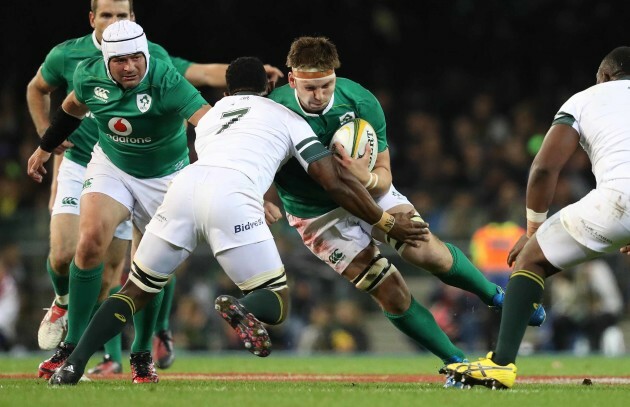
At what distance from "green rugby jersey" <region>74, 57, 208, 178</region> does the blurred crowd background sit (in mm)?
6792

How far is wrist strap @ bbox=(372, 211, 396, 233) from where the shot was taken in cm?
719

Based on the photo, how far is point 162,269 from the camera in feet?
23.1

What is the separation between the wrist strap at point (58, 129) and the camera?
8461 mm

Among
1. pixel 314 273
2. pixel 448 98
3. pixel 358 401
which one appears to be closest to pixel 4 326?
pixel 314 273

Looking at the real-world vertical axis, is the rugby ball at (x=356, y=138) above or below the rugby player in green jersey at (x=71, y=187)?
above

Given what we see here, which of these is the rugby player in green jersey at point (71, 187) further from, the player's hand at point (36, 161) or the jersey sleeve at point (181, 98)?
the jersey sleeve at point (181, 98)

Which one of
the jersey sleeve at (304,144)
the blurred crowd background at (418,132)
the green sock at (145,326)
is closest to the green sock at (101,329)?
the green sock at (145,326)

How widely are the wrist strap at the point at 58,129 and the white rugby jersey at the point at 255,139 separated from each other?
148 centimetres

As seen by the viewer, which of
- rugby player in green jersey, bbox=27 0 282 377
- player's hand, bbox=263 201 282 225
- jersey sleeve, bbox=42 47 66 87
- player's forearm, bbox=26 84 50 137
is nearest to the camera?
player's hand, bbox=263 201 282 225

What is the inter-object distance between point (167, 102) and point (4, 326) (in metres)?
9.76

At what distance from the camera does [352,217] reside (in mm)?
7844

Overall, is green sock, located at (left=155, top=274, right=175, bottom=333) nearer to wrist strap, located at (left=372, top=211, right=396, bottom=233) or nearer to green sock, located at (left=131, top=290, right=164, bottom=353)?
green sock, located at (left=131, top=290, right=164, bottom=353)

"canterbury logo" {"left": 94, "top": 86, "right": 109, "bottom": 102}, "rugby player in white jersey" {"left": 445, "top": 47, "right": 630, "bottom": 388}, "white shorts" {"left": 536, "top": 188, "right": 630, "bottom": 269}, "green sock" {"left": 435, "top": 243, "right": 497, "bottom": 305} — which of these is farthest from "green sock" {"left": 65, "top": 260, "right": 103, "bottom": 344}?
"white shorts" {"left": 536, "top": 188, "right": 630, "bottom": 269}

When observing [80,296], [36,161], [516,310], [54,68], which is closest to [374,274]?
[516,310]
